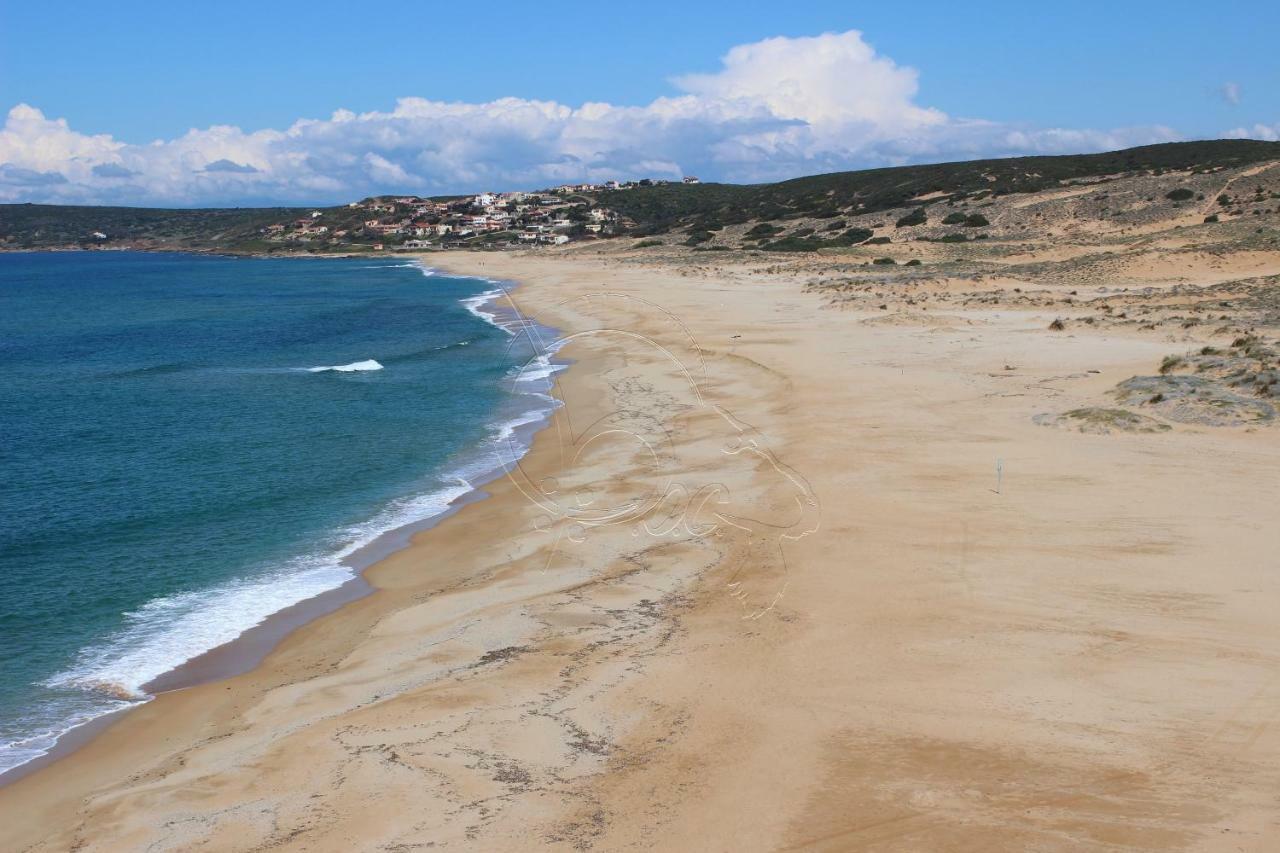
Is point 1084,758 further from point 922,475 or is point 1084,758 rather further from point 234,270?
point 234,270

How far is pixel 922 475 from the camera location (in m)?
18.1

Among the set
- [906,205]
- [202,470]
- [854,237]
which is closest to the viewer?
[202,470]

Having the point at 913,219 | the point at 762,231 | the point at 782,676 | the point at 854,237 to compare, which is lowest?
the point at 782,676

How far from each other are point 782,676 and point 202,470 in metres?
18.1

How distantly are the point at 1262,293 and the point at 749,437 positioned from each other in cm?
2527

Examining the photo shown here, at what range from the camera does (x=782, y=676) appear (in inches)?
432

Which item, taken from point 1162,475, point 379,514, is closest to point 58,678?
point 379,514

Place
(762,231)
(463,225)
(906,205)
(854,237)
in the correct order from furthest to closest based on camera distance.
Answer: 1. (463,225)
2. (762,231)
3. (906,205)
4. (854,237)

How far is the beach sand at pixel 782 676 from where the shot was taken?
848 cm

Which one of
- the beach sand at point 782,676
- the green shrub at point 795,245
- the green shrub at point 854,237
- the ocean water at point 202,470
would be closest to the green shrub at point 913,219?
the green shrub at point 854,237

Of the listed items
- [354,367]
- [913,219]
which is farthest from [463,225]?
[354,367]

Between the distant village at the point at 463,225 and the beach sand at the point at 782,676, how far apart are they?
350ft

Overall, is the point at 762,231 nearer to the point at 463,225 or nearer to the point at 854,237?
the point at 854,237

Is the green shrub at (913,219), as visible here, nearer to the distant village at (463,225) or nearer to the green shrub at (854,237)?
the green shrub at (854,237)
